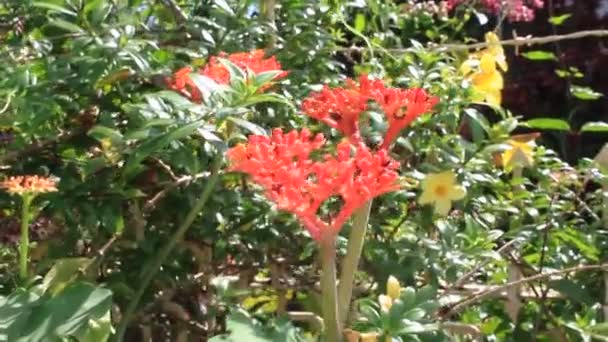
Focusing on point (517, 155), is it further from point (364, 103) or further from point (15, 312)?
point (15, 312)

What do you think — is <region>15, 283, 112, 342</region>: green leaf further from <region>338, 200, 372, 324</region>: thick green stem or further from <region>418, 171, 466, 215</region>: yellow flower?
<region>418, 171, 466, 215</region>: yellow flower

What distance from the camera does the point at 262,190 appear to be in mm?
1623

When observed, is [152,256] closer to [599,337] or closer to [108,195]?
[108,195]

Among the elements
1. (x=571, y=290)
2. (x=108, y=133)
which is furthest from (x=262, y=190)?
(x=571, y=290)

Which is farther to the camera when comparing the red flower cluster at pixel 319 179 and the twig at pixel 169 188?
the twig at pixel 169 188

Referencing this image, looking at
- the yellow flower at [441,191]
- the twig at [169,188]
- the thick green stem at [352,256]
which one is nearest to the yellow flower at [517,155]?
the yellow flower at [441,191]

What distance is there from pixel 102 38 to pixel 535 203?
0.82 meters

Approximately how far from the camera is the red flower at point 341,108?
135 cm

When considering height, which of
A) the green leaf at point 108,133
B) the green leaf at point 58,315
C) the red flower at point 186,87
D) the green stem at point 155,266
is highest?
the red flower at point 186,87

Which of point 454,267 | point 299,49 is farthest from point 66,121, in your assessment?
point 454,267

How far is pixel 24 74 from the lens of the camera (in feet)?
A: 5.09

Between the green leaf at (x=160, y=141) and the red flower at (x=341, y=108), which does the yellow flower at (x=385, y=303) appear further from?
the green leaf at (x=160, y=141)

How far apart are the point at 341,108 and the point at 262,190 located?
314mm

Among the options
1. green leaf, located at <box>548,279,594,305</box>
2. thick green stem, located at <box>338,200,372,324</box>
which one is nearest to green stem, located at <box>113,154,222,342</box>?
thick green stem, located at <box>338,200,372,324</box>
